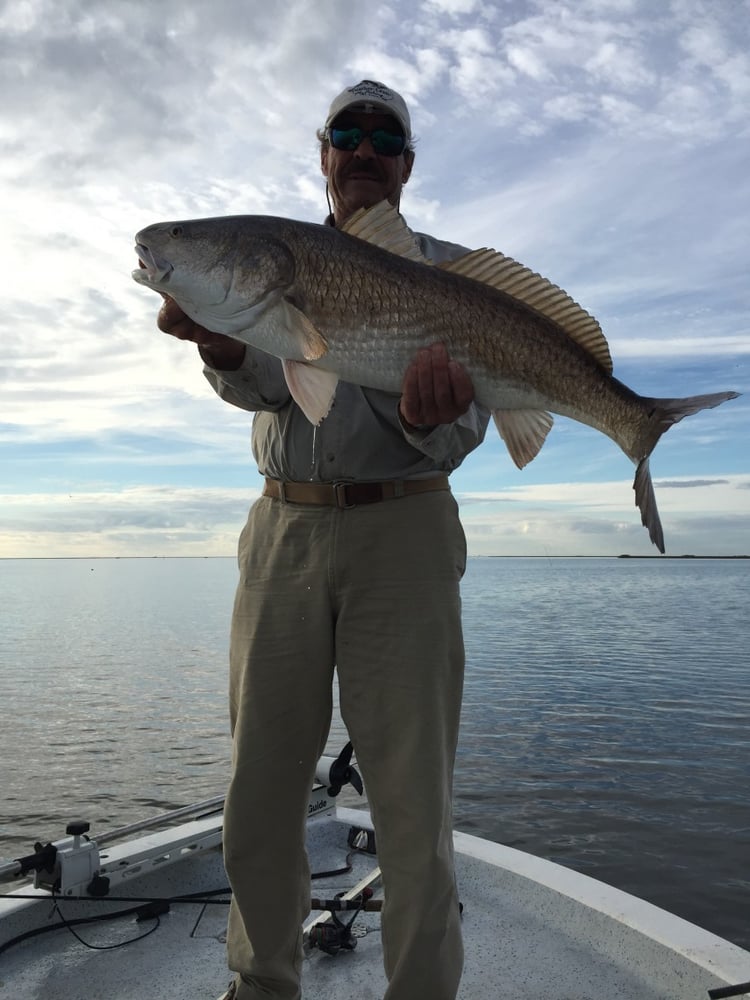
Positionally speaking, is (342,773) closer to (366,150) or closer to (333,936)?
(333,936)

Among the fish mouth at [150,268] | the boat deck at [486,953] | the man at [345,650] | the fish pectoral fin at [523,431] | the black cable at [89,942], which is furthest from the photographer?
the black cable at [89,942]

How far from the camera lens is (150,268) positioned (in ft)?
9.65

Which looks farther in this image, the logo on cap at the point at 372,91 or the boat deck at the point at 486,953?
the boat deck at the point at 486,953

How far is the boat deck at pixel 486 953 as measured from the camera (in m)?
4.20

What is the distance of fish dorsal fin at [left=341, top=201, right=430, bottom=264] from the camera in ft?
10.8

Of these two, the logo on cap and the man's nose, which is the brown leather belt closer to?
the man's nose

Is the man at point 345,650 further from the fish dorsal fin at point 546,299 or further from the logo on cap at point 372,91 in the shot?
the logo on cap at point 372,91

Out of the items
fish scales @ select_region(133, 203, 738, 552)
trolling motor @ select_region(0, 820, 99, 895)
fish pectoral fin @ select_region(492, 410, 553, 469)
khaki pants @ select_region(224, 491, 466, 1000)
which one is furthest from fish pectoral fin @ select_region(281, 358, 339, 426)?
trolling motor @ select_region(0, 820, 99, 895)

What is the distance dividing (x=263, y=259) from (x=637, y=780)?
13.5m

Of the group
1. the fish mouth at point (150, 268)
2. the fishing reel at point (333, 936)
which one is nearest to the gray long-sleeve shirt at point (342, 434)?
the fish mouth at point (150, 268)

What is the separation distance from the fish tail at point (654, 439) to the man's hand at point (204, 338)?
5.97ft

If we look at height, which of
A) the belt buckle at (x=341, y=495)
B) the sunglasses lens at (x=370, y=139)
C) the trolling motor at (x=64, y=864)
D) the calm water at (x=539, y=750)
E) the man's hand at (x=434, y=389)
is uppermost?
the sunglasses lens at (x=370, y=139)

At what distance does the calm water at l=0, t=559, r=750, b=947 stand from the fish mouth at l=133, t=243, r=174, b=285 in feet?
30.4

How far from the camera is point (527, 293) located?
3518 millimetres
